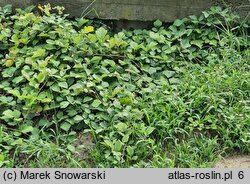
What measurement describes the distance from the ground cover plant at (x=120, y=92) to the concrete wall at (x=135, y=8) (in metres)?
0.12

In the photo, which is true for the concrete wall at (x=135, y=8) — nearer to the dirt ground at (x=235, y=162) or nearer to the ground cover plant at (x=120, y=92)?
the ground cover plant at (x=120, y=92)

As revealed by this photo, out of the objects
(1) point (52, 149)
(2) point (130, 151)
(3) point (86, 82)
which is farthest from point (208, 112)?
(1) point (52, 149)

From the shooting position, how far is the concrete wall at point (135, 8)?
493 centimetres

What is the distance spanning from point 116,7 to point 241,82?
1.50 meters

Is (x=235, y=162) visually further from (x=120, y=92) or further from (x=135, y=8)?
(x=135, y=8)

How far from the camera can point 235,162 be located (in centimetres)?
380

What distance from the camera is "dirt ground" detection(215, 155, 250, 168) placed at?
3754 millimetres

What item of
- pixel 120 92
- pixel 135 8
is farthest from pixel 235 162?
pixel 135 8

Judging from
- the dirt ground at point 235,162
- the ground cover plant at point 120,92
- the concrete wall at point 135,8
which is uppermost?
the concrete wall at point 135,8

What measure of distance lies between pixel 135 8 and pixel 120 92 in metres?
1.19

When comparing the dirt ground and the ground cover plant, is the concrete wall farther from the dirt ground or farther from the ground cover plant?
the dirt ground

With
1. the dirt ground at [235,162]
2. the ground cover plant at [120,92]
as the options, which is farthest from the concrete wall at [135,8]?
the dirt ground at [235,162]

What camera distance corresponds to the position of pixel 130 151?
3.71m

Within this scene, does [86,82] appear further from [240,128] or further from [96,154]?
[240,128]
